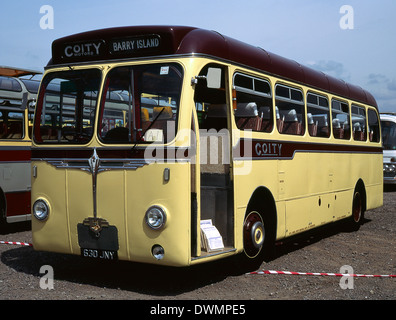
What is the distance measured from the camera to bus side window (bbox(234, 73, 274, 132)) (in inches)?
310

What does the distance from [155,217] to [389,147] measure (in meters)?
18.8

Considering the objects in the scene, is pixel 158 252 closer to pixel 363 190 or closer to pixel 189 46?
pixel 189 46

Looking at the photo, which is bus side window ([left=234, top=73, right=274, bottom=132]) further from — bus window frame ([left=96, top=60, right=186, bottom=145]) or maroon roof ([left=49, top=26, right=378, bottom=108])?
bus window frame ([left=96, top=60, right=186, bottom=145])

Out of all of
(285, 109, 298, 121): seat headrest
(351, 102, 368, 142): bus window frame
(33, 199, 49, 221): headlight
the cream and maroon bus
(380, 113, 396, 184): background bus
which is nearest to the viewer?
the cream and maroon bus

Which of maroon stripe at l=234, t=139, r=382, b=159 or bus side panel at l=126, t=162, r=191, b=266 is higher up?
maroon stripe at l=234, t=139, r=382, b=159

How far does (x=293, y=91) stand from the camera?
31.7ft

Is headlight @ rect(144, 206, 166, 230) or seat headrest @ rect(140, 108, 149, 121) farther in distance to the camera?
seat headrest @ rect(140, 108, 149, 121)

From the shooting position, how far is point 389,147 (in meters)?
23.8

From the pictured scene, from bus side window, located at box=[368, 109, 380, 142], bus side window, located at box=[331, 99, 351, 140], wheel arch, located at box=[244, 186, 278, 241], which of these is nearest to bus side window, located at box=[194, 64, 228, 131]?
wheel arch, located at box=[244, 186, 278, 241]

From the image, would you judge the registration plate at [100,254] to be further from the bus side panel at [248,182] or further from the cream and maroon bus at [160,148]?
the bus side panel at [248,182]

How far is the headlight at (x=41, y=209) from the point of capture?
24.9 ft

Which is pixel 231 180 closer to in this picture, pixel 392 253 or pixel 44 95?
pixel 44 95

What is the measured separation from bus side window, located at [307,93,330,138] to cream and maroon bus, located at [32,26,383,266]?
1.24 meters
